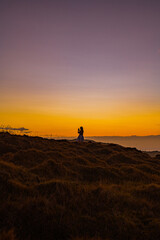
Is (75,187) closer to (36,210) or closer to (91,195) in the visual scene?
(91,195)

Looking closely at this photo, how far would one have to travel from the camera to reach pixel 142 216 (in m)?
6.47

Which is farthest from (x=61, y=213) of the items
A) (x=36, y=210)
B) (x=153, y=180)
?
(x=153, y=180)

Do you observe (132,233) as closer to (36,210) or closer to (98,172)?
(36,210)

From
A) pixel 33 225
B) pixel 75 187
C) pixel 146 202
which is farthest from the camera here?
pixel 75 187

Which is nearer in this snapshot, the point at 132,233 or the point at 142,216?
Answer: the point at 132,233

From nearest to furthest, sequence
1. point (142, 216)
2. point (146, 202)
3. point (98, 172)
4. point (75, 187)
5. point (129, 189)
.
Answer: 1. point (142, 216)
2. point (146, 202)
3. point (75, 187)
4. point (129, 189)
5. point (98, 172)

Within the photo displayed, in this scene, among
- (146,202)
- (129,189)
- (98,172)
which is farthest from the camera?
(98,172)

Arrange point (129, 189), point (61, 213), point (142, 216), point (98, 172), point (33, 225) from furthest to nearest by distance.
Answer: point (98, 172), point (129, 189), point (142, 216), point (61, 213), point (33, 225)

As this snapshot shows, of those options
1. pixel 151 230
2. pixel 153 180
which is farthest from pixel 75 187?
pixel 153 180

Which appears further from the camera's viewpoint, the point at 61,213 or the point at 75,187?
the point at 75,187

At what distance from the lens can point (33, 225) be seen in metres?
5.39

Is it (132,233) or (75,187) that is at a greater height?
(75,187)

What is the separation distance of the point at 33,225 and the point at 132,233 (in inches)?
108

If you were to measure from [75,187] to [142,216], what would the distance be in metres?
2.85
